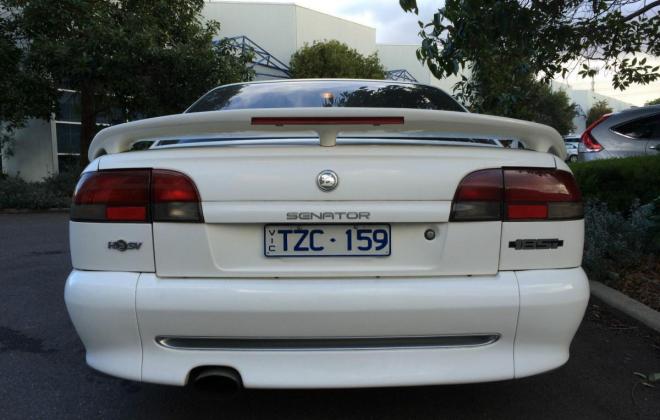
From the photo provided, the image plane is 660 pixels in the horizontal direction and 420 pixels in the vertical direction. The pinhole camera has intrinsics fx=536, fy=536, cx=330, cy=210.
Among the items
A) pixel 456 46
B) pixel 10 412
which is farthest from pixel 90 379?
pixel 456 46

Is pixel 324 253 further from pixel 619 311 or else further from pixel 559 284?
pixel 619 311

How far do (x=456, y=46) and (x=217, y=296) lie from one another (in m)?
2.79

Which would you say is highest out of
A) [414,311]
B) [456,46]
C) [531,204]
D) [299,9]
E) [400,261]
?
[299,9]

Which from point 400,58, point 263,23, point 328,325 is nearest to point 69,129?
point 263,23

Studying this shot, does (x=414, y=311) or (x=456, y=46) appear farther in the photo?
(x=456, y=46)

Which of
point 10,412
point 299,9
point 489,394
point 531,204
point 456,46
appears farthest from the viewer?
point 299,9

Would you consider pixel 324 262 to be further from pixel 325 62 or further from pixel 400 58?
pixel 400 58

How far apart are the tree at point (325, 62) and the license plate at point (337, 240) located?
23387 millimetres

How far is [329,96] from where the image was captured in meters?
3.21

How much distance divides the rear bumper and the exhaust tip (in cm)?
3

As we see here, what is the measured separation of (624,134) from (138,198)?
7.36m

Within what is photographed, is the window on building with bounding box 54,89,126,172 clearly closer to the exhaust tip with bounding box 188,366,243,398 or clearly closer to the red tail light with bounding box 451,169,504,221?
the exhaust tip with bounding box 188,366,243,398

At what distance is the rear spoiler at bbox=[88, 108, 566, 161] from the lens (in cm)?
197

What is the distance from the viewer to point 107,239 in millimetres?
1994
